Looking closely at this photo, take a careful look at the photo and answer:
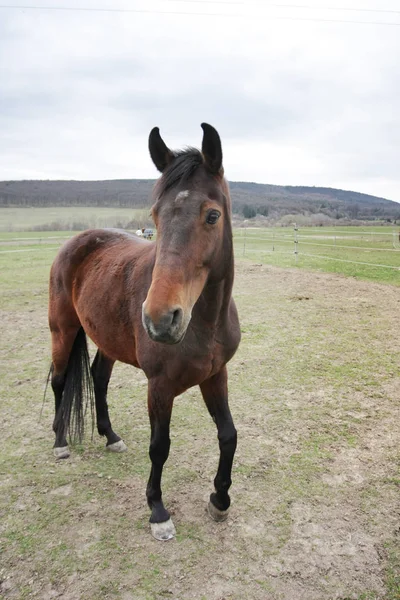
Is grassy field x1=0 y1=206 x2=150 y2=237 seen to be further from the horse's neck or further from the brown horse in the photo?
the horse's neck

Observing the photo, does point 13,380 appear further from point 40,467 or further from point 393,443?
point 393,443

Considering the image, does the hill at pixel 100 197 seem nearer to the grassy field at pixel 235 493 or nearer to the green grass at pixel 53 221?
the green grass at pixel 53 221

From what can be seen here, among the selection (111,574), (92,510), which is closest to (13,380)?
(92,510)

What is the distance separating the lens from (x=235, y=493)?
8.83ft

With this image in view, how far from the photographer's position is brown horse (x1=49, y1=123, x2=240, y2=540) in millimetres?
1708

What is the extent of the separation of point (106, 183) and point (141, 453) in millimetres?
82180

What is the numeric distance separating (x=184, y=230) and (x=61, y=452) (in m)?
2.39

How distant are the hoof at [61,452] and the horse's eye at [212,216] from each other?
2.41 m

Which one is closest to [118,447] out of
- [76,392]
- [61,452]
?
[61,452]

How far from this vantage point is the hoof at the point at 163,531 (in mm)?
2303

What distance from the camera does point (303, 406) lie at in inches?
154

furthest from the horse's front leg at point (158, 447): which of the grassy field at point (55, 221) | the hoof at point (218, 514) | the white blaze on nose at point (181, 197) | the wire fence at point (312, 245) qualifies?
the grassy field at point (55, 221)

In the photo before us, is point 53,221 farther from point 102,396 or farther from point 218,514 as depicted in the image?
point 218,514

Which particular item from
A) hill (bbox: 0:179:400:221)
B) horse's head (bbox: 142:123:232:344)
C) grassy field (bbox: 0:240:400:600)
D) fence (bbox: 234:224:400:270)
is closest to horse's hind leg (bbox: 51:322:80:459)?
grassy field (bbox: 0:240:400:600)
